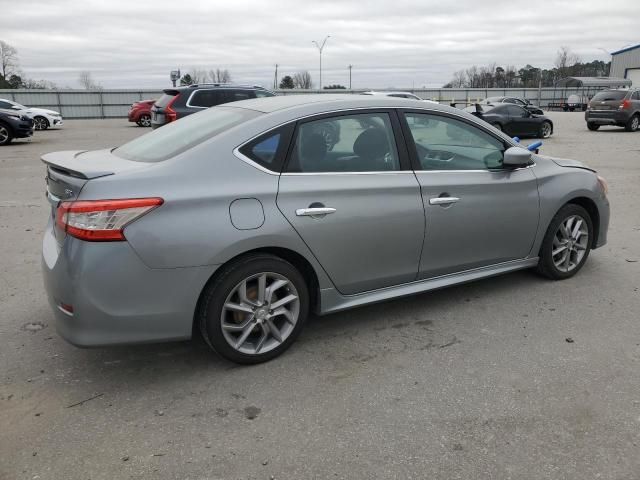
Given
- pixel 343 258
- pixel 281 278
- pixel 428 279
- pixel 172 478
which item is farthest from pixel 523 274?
pixel 172 478

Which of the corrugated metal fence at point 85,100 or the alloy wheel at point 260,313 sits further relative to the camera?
the corrugated metal fence at point 85,100

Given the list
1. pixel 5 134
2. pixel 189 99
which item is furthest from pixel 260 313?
pixel 5 134

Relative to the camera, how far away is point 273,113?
3537mm

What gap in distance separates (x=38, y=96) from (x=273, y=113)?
1657 inches

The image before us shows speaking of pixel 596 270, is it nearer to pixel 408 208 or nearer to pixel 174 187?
pixel 408 208

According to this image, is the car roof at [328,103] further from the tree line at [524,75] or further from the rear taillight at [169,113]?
the tree line at [524,75]

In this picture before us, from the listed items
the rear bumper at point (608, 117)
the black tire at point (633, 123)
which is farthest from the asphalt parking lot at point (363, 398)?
the black tire at point (633, 123)

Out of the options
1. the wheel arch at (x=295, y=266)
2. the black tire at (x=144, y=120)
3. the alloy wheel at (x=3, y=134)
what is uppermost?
the wheel arch at (x=295, y=266)

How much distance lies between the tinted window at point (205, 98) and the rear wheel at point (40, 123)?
13849 mm

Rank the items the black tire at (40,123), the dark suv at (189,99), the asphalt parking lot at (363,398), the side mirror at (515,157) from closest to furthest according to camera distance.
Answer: the asphalt parking lot at (363,398) < the side mirror at (515,157) < the dark suv at (189,99) < the black tire at (40,123)

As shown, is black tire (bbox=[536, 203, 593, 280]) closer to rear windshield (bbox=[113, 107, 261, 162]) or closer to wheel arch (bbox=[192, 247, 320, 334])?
wheel arch (bbox=[192, 247, 320, 334])

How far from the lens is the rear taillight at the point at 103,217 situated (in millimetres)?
2871

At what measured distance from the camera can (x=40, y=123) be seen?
25141 mm

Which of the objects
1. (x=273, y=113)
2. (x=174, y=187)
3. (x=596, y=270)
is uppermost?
(x=273, y=113)
